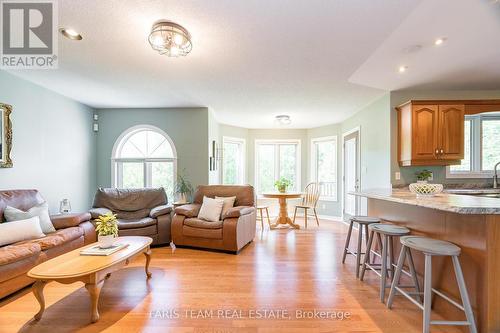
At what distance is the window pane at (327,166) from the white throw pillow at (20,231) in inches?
226

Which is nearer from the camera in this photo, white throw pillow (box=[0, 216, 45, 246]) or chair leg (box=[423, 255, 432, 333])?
chair leg (box=[423, 255, 432, 333])

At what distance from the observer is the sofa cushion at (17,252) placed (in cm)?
213

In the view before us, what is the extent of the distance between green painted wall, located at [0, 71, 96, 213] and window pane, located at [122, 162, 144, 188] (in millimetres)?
576

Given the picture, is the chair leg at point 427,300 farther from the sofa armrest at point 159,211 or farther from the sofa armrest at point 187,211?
the sofa armrest at point 159,211

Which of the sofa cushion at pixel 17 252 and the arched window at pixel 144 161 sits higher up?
the arched window at pixel 144 161

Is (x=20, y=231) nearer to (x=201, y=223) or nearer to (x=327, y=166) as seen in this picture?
(x=201, y=223)

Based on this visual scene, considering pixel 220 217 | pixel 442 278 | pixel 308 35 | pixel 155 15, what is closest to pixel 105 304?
pixel 220 217

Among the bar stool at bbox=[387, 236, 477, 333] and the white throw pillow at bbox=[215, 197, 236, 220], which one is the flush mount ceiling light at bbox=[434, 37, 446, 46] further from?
the white throw pillow at bbox=[215, 197, 236, 220]

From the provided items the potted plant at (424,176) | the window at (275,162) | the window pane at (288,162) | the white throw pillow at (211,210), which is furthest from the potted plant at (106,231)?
the window pane at (288,162)

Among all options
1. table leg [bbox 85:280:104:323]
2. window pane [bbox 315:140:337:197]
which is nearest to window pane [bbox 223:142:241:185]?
window pane [bbox 315:140:337:197]

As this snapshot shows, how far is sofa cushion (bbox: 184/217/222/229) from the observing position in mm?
3580

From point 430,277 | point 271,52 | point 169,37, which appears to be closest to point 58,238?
point 169,37

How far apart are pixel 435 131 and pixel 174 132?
4.44 meters

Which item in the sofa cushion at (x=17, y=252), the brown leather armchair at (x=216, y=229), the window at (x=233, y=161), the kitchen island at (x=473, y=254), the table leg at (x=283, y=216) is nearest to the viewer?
the kitchen island at (x=473, y=254)
